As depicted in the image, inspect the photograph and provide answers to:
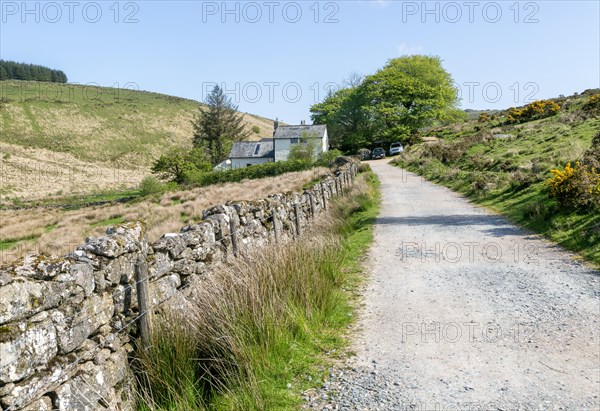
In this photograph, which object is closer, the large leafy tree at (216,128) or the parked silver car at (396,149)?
the parked silver car at (396,149)

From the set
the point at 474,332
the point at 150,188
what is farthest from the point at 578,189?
the point at 150,188

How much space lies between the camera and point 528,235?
11031 millimetres

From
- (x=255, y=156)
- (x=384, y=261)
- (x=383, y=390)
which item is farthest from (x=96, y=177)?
(x=383, y=390)

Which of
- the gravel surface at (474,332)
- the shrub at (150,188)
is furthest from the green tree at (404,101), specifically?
the gravel surface at (474,332)

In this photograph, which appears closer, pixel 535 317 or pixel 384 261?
pixel 535 317

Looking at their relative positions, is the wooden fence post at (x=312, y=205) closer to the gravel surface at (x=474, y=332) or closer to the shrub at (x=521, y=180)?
the gravel surface at (x=474, y=332)

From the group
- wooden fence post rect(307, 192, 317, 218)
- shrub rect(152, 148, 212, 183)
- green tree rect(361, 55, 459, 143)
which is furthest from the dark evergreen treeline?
wooden fence post rect(307, 192, 317, 218)

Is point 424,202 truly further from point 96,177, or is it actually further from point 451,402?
point 96,177

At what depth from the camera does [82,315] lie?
164 inches

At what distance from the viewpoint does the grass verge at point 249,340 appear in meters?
4.36

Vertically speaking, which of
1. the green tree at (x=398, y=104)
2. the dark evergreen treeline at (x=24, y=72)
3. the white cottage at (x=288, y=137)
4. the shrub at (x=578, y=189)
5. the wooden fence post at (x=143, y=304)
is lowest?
the wooden fence post at (x=143, y=304)

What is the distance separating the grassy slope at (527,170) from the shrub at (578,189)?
0.97 feet

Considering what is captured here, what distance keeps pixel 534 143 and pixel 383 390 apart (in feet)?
93.7

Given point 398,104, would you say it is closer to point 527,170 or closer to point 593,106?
point 593,106
